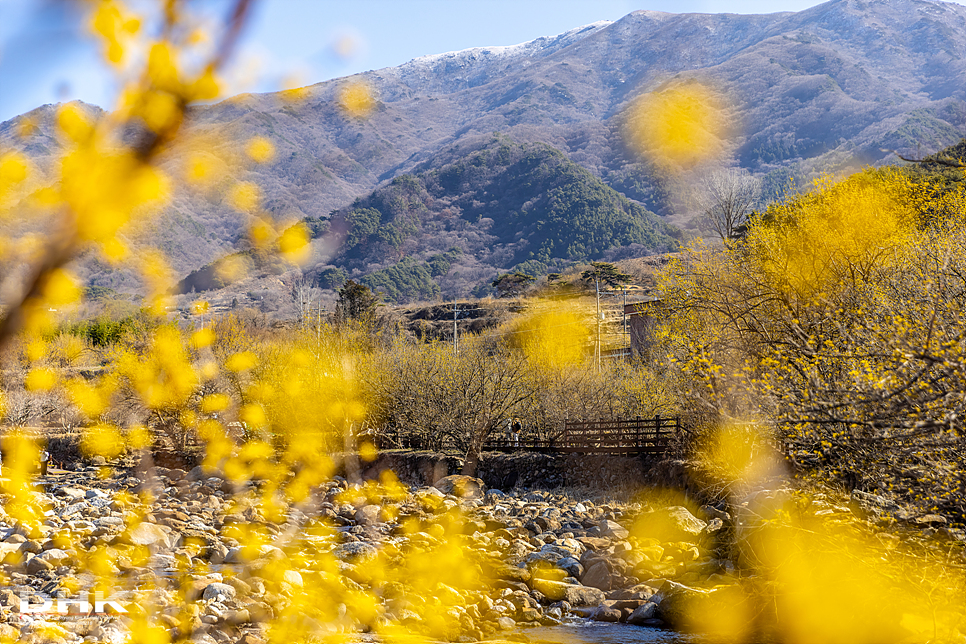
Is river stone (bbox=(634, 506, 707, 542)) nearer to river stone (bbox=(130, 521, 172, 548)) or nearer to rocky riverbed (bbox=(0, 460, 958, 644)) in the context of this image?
rocky riverbed (bbox=(0, 460, 958, 644))

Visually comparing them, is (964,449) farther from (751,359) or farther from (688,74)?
(688,74)

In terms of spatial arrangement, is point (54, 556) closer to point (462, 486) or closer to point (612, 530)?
point (612, 530)

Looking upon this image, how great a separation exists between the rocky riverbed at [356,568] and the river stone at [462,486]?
5.97ft

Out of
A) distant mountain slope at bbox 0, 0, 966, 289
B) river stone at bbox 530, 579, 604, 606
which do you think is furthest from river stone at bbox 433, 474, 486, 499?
distant mountain slope at bbox 0, 0, 966, 289

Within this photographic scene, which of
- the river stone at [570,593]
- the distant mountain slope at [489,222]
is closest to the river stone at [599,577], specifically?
the river stone at [570,593]

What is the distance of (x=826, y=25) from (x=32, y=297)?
231m

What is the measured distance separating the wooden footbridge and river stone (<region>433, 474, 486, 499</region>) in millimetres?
2828

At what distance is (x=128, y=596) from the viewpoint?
10102 mm

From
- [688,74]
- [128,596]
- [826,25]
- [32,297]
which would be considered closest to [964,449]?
[32,297]

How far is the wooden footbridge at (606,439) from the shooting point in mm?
20719

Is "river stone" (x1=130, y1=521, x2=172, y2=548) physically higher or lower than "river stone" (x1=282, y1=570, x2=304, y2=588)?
lower

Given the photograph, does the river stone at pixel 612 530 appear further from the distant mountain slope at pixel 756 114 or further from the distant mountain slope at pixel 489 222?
the distant mountain slope at pixel 489 222

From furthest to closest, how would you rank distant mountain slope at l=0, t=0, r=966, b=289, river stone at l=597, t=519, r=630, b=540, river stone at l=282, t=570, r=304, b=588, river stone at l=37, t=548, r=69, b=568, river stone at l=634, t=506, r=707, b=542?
distant mountain slope at l=0, t=0, r=966, b=289 < river stone at l=597, t=519, r=630, b=540 < river stone at l=634, t=506, r=707, b=542 < river stone at l=37, t=548, r=69, b=568 < river stone at l=282, t=570, r=304, b=588

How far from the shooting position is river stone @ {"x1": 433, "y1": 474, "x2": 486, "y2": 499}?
70.7 ft
